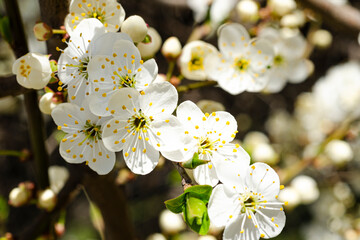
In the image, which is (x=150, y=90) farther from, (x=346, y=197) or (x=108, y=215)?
(x=346, y=197)

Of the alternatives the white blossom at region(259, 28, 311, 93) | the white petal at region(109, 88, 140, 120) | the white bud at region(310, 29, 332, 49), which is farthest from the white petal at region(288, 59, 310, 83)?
the white petal at region(109, 88, 140, 120)

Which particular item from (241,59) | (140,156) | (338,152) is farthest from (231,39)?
(338,152)

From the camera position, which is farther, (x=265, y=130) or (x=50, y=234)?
(x=265, y=130)

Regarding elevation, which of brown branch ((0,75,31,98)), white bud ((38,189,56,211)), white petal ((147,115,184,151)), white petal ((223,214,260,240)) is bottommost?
white bud ((38,189,56,211))

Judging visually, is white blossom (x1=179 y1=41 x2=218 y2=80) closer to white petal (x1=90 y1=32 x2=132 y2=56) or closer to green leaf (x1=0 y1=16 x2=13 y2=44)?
white petal (x1=90 y1=32 x2=132 y2=56)

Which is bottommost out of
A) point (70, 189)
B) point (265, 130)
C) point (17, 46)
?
point (265, 130)

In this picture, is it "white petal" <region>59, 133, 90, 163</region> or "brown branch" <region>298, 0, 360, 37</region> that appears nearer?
"white petal" <region>59, 133, 90, 163</region>

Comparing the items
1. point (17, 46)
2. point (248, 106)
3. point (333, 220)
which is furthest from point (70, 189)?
point (248, 106)

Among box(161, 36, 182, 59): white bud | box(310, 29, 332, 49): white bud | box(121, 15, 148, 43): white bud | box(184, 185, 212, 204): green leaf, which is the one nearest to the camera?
box(184, 185, 212, 204): green leaf
